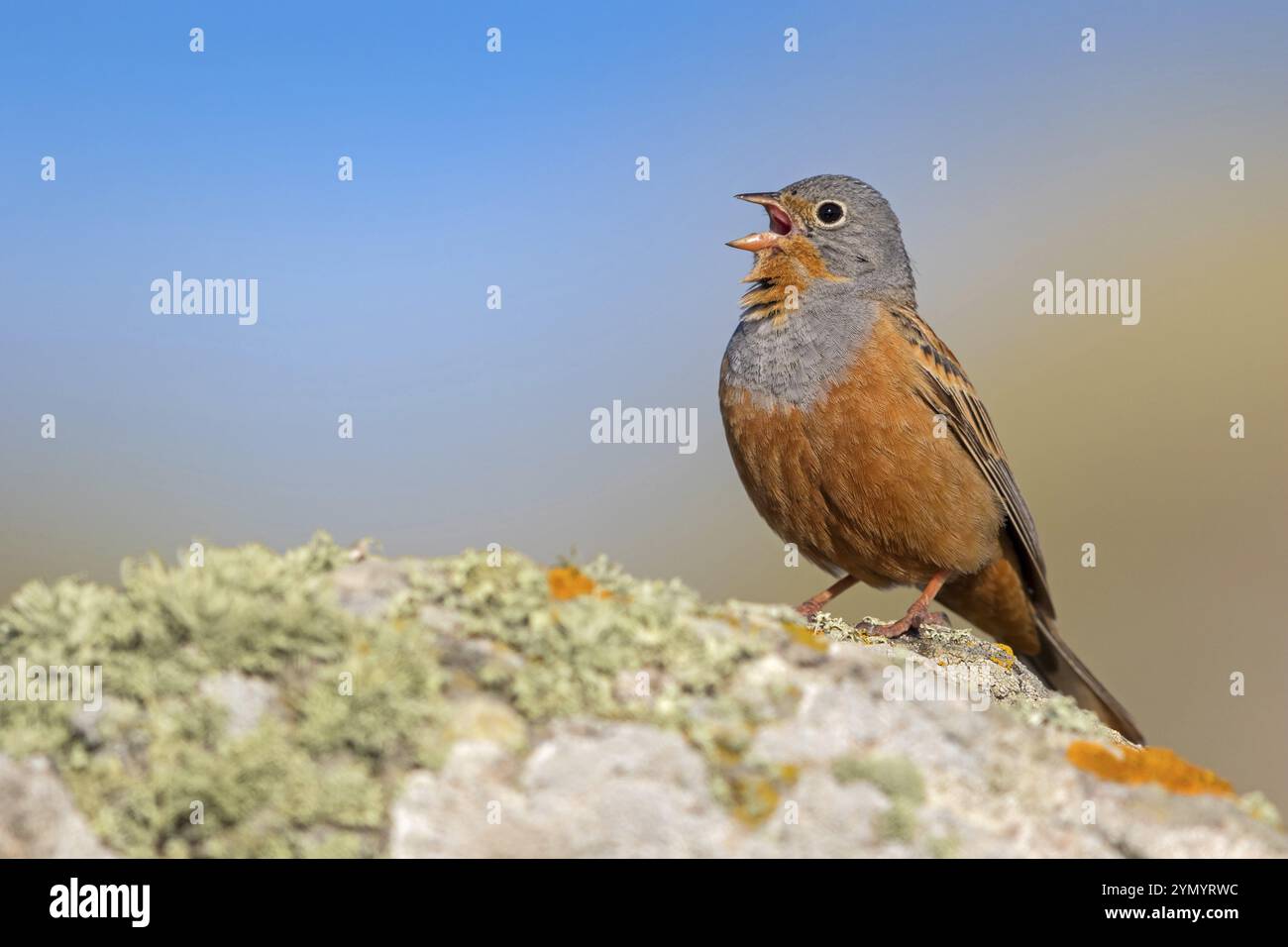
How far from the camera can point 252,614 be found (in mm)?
A: 3547

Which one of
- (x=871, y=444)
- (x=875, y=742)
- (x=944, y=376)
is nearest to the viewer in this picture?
(x=875, y=742)

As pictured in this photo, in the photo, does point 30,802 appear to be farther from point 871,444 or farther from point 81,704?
point 871,444

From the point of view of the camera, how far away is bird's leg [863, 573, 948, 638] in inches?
280

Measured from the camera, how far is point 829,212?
8.57 m

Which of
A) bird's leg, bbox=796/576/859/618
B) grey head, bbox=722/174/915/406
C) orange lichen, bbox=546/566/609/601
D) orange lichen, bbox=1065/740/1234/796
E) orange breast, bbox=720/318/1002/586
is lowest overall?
orange lichen, bbox=1065/740/1234/796

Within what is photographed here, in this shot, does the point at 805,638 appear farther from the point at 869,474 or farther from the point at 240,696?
the point at 869,474

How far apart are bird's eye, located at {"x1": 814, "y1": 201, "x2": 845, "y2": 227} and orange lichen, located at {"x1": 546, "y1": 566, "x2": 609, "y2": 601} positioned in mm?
5001

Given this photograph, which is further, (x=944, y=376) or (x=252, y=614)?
(x=944, y=376)

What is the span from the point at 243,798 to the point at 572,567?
1494mm

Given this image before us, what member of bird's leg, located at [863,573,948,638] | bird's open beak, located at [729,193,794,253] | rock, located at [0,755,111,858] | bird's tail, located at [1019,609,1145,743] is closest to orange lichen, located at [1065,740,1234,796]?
rock, located at [0,755,111,858]

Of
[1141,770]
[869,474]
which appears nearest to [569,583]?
[1141,770]

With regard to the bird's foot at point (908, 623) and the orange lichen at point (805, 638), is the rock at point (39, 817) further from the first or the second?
the bird's foot at point (908, 623)

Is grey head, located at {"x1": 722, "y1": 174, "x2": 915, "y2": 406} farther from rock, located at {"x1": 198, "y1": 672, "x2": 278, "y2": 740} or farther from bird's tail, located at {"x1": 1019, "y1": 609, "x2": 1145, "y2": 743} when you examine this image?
rock, located at {"x1": 198, "y1": 672, "x2": 278, "y2": 740}

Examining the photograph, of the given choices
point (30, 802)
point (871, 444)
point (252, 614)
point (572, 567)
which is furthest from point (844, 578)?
point (30, 802)
